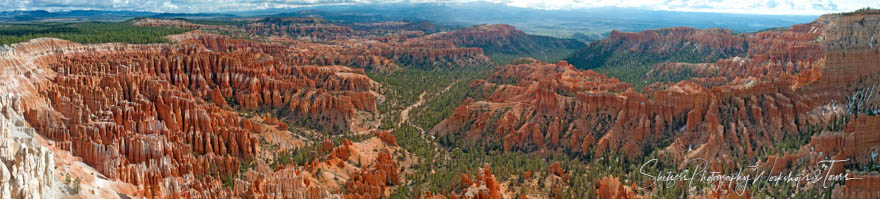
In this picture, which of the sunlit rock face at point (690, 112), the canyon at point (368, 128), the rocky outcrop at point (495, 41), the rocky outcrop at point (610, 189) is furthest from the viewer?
the rocky outcrop at point (495, 41)

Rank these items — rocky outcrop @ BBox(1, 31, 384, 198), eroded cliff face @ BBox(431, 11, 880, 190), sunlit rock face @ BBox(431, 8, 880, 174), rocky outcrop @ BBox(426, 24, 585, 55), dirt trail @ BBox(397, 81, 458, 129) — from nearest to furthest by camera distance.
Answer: rocky outcrop @ BBox(1, 31, 384, 198) < eroded cliff face @ BBox(431, 11, 880, 190) < sunlit rock face @ BBox(431, 8, 880, 174) < dirt trail @ BBox(397, 81, 458, 129) < rocky outcrop @ BBox(426, 24, 585, 55)

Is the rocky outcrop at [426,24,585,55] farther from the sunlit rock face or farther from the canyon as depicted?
the sunlit rock face

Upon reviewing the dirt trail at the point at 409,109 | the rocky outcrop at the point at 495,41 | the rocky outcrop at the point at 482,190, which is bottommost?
the dirt trail at the point at 409,109

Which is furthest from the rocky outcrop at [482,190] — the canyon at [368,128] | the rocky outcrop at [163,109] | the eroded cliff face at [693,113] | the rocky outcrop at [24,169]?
the rocky outcrop at [24,169]

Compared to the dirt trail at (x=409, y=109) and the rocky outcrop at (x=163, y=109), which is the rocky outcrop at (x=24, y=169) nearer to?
the rocky outcrop at (x=163, y=109)

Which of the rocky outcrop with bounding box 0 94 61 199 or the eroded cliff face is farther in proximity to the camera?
the eroded cliff face

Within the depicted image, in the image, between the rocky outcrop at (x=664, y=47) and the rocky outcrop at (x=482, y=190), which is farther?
the rocky outcrop at (x=664, y=47)

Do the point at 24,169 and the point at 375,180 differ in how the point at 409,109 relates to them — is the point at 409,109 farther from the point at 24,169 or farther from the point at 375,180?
the point at 24,169

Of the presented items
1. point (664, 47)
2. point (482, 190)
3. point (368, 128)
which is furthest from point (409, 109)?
point (664, 47)

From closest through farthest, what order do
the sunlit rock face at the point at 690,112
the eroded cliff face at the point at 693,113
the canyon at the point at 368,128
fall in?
1. the canyon at the point at 368,128
2. the eroded cliff face at the point at 693,113
3. the sunlit rock face at the point at 690,112

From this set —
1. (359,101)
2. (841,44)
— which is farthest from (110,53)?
(841,44)

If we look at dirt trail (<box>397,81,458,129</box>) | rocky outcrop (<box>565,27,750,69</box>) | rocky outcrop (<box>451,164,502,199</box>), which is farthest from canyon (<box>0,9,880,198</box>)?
rocky outcrop (<box>565,27,750,69</box>)
